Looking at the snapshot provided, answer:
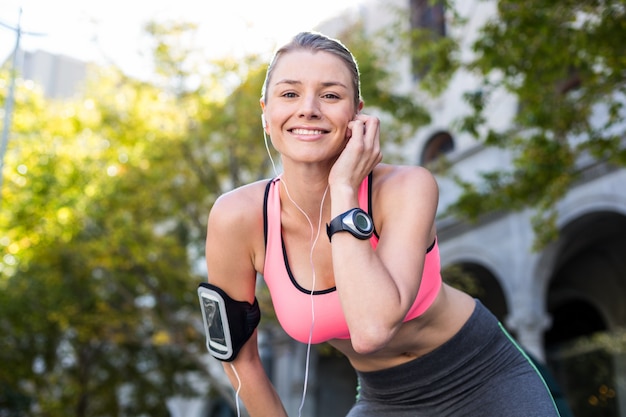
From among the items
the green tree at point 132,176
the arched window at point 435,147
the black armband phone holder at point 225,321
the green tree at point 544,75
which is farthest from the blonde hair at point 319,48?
the arched window at point 435,147

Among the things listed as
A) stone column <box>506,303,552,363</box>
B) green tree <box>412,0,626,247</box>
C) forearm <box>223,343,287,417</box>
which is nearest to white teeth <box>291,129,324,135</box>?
forearm <box>223,343,287,417</box>

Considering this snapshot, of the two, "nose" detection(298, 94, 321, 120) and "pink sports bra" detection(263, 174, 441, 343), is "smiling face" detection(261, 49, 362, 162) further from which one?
"pink sports bra" detection(263, 174, 441, 343)

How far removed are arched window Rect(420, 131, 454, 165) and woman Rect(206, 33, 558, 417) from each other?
14.3 meters

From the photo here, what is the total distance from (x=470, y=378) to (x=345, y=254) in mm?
734

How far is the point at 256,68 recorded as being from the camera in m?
13.7

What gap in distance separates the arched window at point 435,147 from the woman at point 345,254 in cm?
1433

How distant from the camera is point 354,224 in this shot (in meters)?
2.18

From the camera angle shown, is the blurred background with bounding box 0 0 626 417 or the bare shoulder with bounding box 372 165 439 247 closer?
the bare shoulder with bounding box 372 165 439 247

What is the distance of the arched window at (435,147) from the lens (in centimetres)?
1673

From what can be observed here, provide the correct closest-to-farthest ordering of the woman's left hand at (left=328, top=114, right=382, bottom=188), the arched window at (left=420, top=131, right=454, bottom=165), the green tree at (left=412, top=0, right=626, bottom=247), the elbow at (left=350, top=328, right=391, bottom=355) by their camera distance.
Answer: the elbow at (left=350, top=328, right=391, bottom=355) < the woman's left hand at (left=328, top=114, right=382, bottom=188) < the green tree at (left=412, top=0, right=626, bottom=247) < the arched window at (left=420, top=131, right=454, bottom=165)

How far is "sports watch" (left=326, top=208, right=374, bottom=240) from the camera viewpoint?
2.17m

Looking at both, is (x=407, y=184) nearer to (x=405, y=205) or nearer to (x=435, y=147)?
(x=405, y=205)

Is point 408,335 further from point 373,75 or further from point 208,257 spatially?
point 373,75

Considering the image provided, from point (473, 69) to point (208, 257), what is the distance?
6.58 metres
